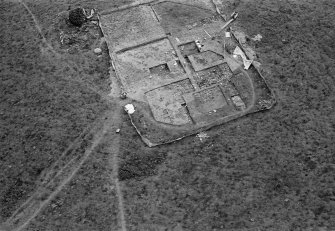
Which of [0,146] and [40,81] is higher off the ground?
[40,81]

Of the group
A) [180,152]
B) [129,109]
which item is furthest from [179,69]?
[180,152]

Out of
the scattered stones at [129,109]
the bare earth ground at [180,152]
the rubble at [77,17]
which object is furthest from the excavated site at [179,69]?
the rubble at [77,17]

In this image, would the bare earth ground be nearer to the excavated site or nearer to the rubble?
the excavated site

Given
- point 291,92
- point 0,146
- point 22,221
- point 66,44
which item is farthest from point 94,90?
point 291,92

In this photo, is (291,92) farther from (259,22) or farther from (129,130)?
(129,130)

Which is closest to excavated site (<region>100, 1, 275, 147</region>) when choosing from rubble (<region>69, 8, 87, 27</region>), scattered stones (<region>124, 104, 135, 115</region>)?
scattered stones (<region>124, 104, 135, 115</region>)

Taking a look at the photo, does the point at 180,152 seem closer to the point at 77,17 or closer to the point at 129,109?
the point at 129,109

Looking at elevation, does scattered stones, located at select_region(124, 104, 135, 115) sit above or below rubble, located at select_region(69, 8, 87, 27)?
below

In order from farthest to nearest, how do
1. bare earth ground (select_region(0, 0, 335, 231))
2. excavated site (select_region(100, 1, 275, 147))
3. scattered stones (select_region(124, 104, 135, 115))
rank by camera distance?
scattered stones (select_region(124, 104, 135, 115))
excavated site (select_region(100, 1, 275, 147))
bare earth ground (select_region(0, 0, 335, 231))

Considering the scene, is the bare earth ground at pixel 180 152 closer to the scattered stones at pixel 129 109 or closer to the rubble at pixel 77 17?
the scattered stones at pixel 129 109
